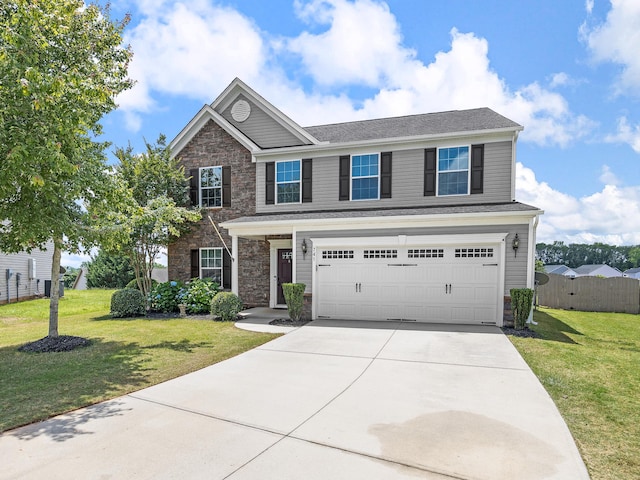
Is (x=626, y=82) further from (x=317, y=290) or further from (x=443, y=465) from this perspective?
(x=443, y=465)

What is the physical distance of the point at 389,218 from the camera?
1082 cm

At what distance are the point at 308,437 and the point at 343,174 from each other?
1019 cm

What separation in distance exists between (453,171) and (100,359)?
35.8ft

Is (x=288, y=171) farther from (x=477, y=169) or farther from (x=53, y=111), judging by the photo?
(x=53, y=111)

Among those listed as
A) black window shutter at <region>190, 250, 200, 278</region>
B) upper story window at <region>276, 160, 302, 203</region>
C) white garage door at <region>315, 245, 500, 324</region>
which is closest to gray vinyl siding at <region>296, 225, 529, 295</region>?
white garage door at <region>315, 245, 500, 324</region>

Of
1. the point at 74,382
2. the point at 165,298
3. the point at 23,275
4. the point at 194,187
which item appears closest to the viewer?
the point at 74,382

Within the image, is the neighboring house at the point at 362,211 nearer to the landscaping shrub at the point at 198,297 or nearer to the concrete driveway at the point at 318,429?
the landscaping shrub at the point at 198,297

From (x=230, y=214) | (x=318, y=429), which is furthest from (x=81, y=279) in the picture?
→ (x=318, y=429)

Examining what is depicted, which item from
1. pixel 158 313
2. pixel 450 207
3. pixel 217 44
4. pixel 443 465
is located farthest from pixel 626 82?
pixel 158 313

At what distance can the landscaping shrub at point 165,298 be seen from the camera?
1343 cm

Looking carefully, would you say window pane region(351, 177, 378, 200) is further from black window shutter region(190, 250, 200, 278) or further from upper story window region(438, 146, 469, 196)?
black window shutter region(190, 250, 200, 278)

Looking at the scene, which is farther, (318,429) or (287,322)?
(287,322)

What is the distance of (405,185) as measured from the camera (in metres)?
12.4

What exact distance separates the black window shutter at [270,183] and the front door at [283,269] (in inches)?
76.0
